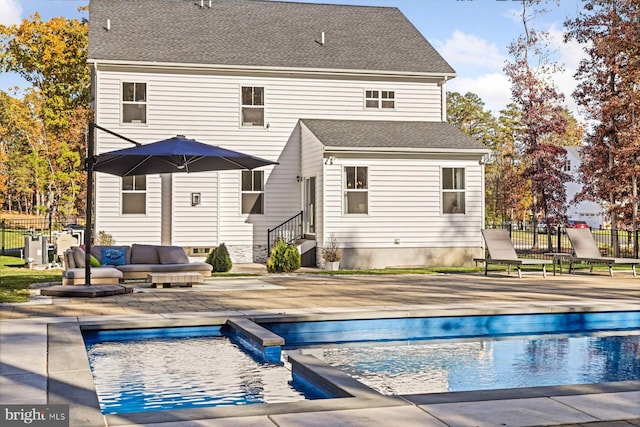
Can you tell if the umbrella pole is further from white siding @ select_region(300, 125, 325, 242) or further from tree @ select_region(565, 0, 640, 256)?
tree @ select_region(565, 0, 640, 256)

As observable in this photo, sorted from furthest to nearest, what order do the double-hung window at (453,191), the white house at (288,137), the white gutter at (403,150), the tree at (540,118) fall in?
1. the tree at (540,118)
2. the double-hung window at (453,191)
3. the white house at (288,137)
4. the white gutter at (403,150)

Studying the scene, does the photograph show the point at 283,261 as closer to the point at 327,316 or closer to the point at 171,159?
the point at 171,159

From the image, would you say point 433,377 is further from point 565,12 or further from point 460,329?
point 565,12

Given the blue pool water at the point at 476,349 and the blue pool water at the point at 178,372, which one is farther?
the blue pool water at the point at 476,349

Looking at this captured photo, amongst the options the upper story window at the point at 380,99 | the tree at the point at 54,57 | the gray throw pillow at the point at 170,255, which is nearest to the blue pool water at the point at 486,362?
the gray throw pillow at the point at 170,255

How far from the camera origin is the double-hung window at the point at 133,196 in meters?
22.1

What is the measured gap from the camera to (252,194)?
23.2 meters

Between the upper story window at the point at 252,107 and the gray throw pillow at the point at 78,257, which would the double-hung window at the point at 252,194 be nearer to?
the upper story window at the point at 252,107

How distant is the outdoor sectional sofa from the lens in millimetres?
14156

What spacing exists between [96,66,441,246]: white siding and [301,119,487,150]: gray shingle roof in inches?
27.4

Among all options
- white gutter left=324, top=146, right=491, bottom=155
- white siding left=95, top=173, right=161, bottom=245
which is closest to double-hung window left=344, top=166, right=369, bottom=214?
white gutter left=324, top=146, right=491, bottom=155

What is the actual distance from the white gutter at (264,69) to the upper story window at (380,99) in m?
0.56

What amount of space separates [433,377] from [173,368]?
2.61 meters

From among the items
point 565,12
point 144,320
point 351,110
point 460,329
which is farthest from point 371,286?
point 565,12
